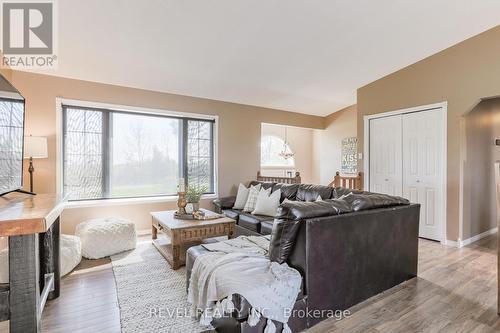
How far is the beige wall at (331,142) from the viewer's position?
6.67 meters

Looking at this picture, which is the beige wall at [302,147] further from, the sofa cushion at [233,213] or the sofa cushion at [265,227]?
the sofa cushion at [265,227]

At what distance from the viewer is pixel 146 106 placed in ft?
15.1

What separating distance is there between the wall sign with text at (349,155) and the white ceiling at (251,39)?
2.06m

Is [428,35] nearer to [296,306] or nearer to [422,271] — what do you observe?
[422,271]

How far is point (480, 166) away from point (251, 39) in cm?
432

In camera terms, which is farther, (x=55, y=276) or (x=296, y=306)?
(x=55, y=276)

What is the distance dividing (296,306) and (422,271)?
6.53 ft

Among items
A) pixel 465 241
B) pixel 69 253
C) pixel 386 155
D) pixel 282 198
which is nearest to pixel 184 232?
pixel 69 253

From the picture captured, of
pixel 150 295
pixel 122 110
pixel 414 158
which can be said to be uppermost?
pixel 122 110

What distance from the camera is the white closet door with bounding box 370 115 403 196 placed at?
15.6 ft

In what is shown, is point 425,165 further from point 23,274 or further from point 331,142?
point 23,274

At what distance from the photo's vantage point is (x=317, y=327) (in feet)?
6.45

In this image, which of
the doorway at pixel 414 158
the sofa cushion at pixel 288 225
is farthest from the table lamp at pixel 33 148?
the doorway at pixel 414 158

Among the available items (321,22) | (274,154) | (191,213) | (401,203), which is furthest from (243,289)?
(274,154)
